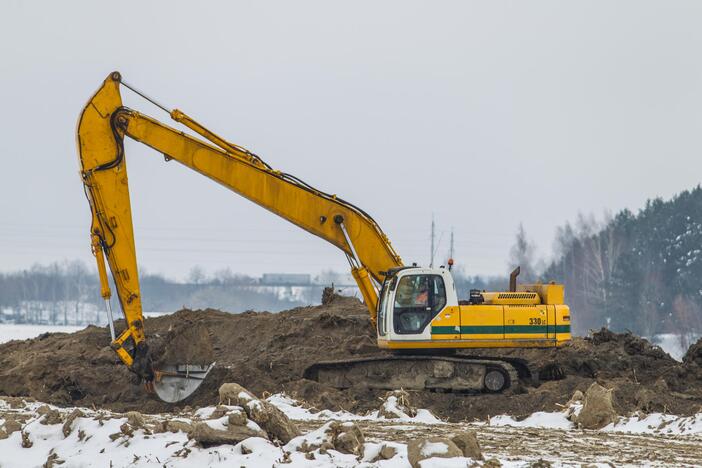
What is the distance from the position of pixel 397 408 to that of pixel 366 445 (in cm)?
601

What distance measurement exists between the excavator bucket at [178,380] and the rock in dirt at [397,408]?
3.88 meters

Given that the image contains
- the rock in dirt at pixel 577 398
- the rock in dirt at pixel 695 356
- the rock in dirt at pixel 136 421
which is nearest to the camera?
the rock in dirt at pixel 136 421

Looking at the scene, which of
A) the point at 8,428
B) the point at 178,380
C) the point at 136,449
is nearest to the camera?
the point at 136,449

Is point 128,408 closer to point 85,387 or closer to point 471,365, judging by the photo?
point 85,387

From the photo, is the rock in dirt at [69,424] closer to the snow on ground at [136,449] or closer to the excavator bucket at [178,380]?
the snow on ground at [136,449]

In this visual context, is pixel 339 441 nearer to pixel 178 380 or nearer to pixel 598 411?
Answer: pixel 598 411

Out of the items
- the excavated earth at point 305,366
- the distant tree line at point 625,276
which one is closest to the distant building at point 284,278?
the distant tree line at point 625,276

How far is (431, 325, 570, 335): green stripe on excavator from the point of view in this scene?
2073cm

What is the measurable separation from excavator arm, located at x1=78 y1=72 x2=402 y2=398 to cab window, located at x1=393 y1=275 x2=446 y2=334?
0.79 metres

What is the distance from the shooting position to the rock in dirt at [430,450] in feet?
38.2

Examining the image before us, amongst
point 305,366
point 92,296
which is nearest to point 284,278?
point 92,296

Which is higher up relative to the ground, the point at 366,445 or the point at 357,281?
the point at 357,281

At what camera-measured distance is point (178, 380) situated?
2119 centimetres

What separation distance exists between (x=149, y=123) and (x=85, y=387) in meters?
5.27
